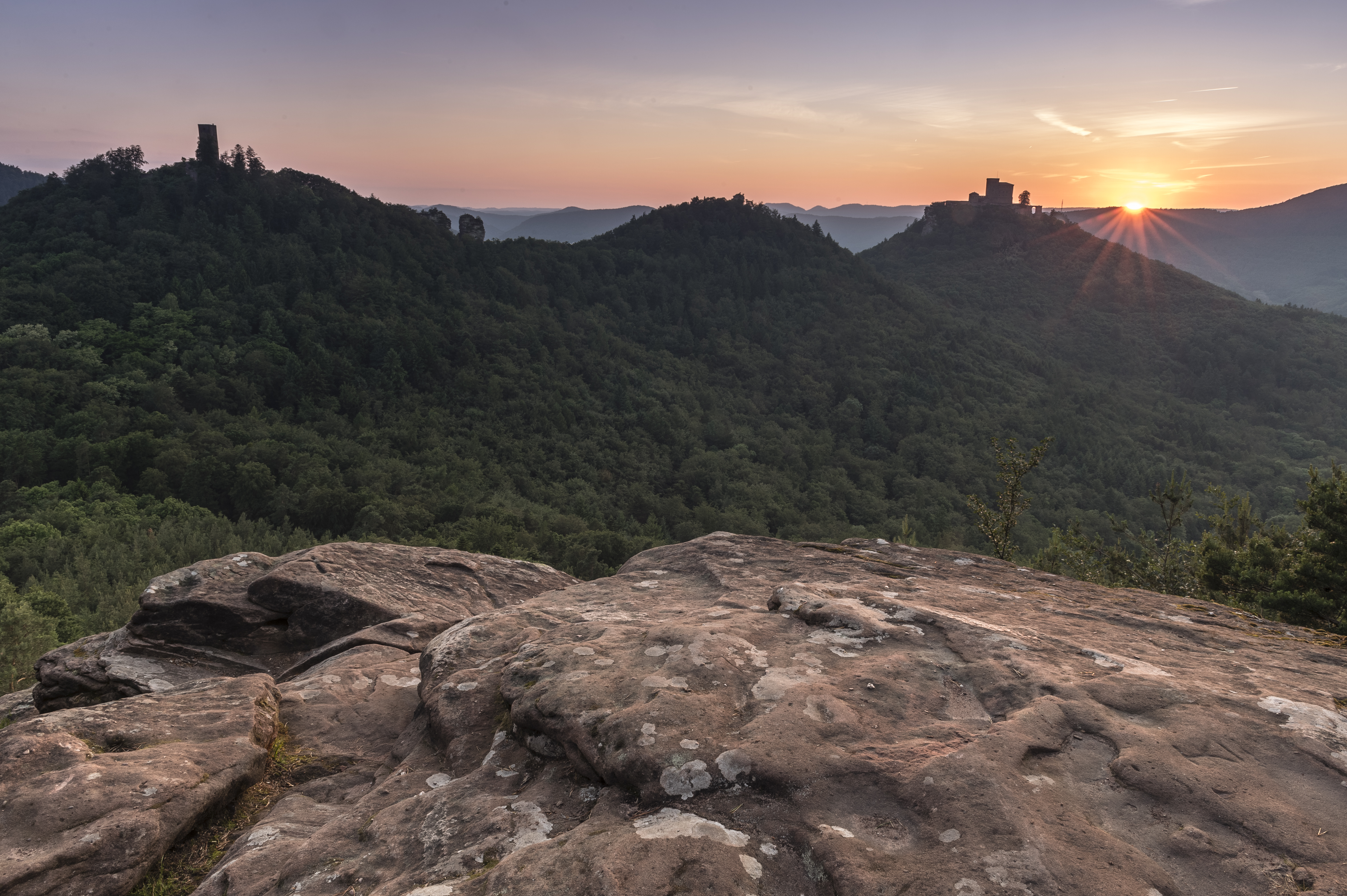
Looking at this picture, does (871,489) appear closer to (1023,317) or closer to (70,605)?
(70,605)

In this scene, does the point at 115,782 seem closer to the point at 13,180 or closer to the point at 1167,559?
the point at 1167,559

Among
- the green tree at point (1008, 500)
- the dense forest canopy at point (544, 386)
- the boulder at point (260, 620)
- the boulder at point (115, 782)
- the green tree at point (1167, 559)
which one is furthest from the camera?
the dense forest canopy at point (544, 386)

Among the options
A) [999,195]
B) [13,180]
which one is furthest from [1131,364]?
[13,180]

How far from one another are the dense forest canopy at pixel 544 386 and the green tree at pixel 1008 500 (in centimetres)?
1582

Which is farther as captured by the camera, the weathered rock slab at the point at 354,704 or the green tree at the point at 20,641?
the green tree at the point at 20,641

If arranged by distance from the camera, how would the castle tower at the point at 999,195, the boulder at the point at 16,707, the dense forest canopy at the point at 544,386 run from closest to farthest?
the boulder at the point at 16,707
the dense forest canopy at the point at 544,386
the castle tower at the point at 999,195

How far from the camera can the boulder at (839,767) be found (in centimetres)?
314

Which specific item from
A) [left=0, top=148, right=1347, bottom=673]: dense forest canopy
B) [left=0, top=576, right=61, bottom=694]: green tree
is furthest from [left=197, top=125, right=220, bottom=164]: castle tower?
[left=0, top=576, right=61, bottom=694]: green tree

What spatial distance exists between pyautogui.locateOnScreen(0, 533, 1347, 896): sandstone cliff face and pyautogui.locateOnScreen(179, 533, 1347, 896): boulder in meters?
0.02

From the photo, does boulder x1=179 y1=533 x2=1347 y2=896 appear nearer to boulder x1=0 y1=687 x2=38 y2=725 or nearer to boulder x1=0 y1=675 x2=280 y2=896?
boulder x1=0 y1=675 x2=280 y2=896

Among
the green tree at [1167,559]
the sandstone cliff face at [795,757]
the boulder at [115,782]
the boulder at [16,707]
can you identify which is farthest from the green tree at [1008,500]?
the boulder at [16,707]

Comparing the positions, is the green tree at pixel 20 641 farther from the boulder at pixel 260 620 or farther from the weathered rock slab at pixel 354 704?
the weathered rock slab at pixel 354 704

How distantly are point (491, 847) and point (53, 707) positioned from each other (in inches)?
283

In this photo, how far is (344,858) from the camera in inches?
145
